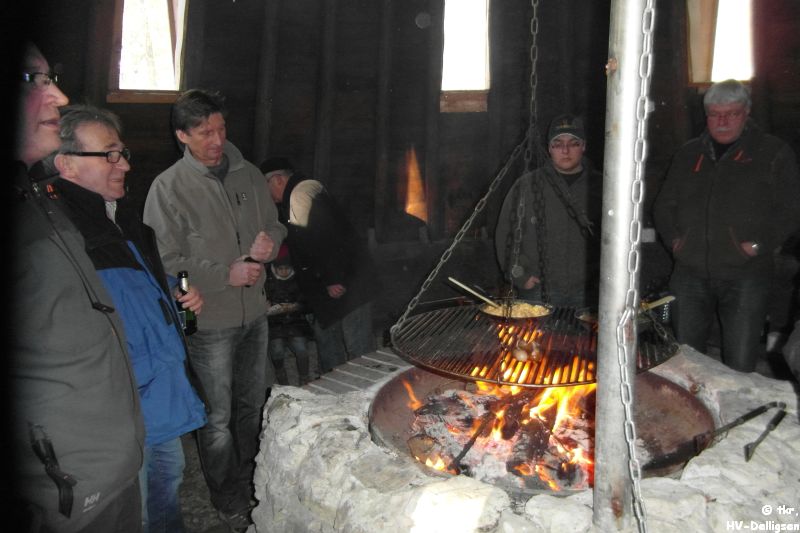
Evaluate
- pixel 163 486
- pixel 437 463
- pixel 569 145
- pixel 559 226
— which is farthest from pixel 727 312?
pixel 163 486

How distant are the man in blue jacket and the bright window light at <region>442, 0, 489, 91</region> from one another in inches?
185

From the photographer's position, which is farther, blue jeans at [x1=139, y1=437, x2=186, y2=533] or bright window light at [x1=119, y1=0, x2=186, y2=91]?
bright window light at [x1=119, y1=0, x2=186, y2=91]

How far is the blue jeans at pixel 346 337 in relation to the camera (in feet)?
15.1

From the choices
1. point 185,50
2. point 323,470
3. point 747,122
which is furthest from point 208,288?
point 747,122

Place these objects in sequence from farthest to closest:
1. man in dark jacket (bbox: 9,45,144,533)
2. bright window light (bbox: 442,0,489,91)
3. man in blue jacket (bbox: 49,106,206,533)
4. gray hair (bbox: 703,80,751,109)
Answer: bright window light (bbox: 442,0,489,91), gray hair (bbox: 703,80,751,109), man in blue jacket (bbox: 49,106,206,533), man in dark jacket (bbox: 9,45,144,533)

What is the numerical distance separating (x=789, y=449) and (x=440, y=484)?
1.35 m

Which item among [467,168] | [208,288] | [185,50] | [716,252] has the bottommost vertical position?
[208,288]

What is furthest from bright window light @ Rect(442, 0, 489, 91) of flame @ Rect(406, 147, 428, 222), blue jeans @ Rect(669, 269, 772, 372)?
blue jeans @ Rect(669, 269, 772, 372)

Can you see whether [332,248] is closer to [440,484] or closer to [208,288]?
[208,288]

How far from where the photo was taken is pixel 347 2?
5.93m

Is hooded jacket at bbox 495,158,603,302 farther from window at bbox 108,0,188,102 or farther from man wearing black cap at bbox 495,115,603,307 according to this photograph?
window at bbox 108,0,188,102

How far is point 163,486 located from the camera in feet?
8.89

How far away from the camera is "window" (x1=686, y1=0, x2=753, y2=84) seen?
6000mm

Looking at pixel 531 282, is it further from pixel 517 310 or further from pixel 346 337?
pixel 346 337
